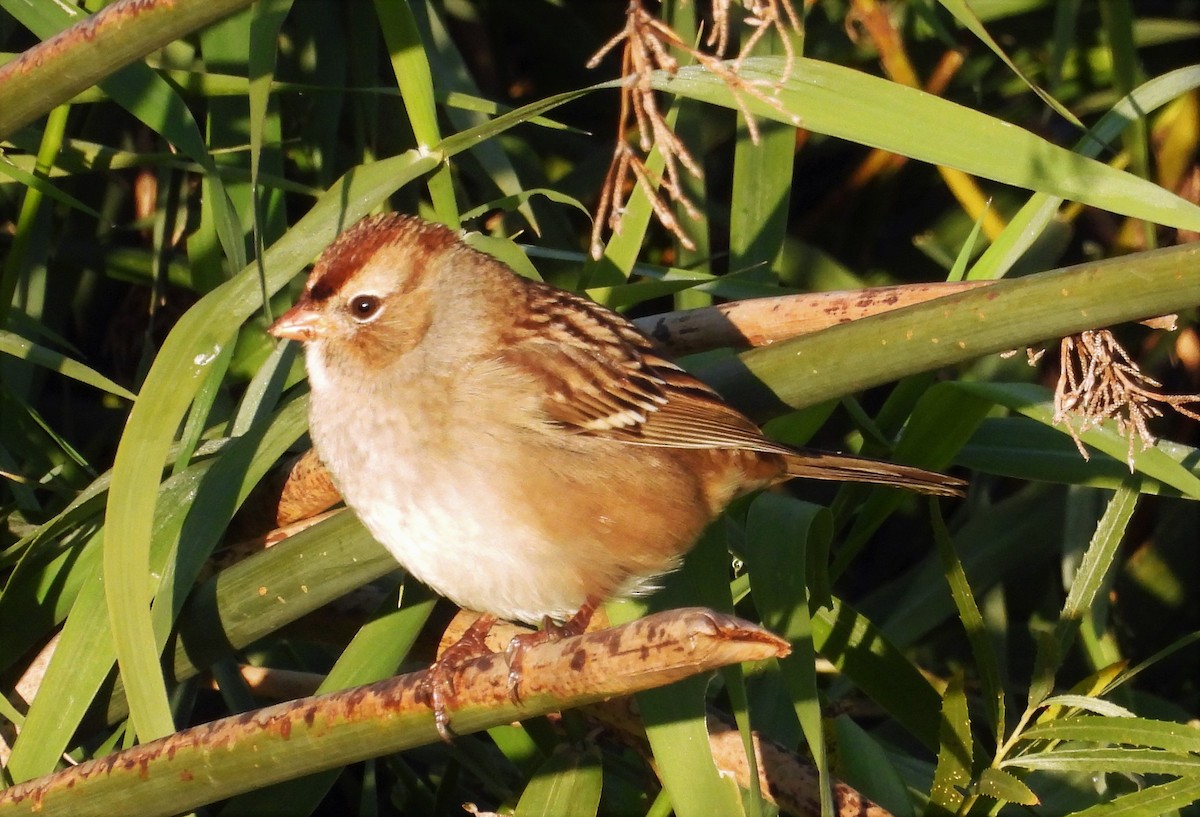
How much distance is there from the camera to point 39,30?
182 cm

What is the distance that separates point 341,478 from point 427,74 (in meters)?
0.54

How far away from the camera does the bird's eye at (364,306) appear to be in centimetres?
203

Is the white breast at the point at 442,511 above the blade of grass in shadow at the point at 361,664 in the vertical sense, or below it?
above

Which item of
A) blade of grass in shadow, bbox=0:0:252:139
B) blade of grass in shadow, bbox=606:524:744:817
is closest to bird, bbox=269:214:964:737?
blade of grass in shadow, bbox=606:524:744:817

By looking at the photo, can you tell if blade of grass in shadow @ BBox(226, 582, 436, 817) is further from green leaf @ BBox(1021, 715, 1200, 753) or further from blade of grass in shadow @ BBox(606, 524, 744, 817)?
green leaf @ BBox(1021, 715, 1200, 753)

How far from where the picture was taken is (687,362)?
6.98 ft

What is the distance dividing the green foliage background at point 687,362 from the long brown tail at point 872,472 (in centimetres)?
5

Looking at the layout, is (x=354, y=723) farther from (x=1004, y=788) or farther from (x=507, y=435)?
(x=1004, y=788)

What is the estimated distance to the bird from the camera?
1.83 m

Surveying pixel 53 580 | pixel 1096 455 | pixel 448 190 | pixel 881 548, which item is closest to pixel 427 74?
pixel 448 190

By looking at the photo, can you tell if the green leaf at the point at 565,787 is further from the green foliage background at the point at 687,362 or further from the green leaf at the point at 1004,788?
the green leaf at the point at 1004,788

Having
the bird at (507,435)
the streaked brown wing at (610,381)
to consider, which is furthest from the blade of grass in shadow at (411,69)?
the streaked brown wing at (610,381)

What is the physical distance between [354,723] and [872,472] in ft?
2.98

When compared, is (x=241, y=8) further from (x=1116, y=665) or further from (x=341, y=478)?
(x=1116, y=665)
